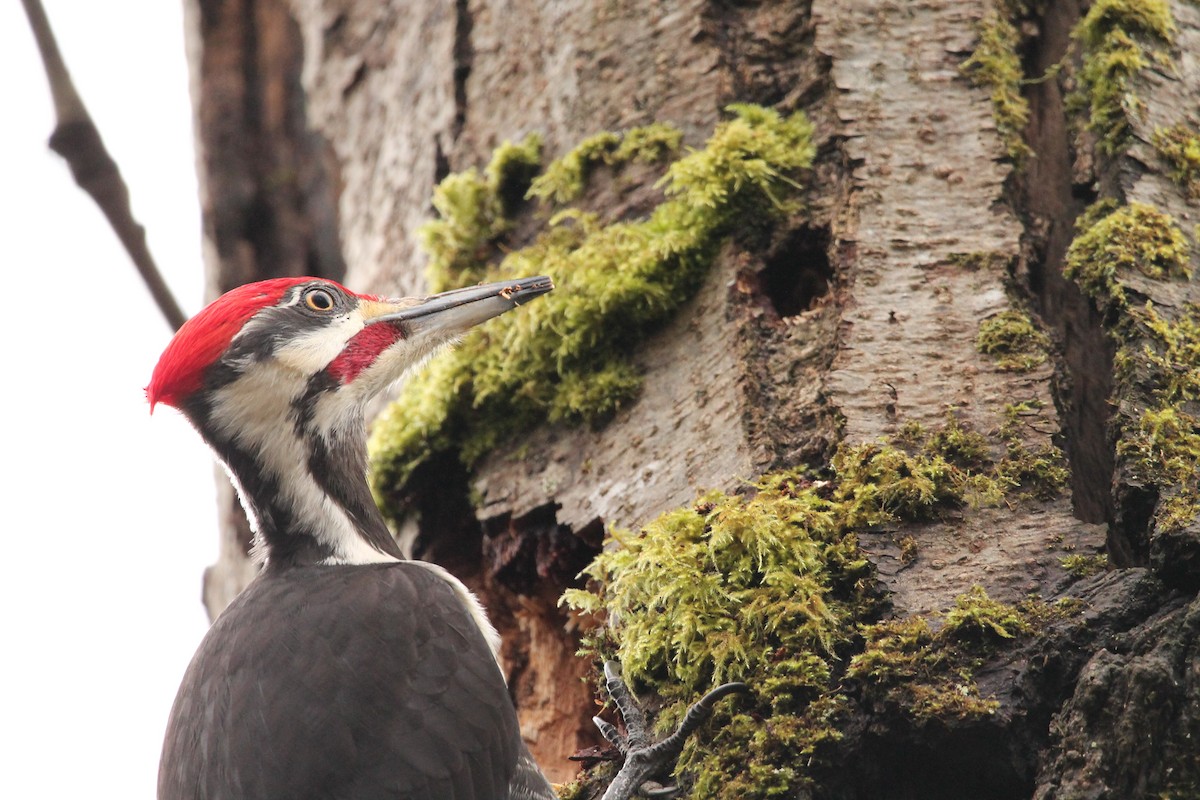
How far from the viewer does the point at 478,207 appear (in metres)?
3.71

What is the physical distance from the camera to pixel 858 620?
2441 millimetres

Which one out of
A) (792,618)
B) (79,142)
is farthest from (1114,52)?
(79,142)

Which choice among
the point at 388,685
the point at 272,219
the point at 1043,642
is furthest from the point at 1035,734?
the point at 272,219

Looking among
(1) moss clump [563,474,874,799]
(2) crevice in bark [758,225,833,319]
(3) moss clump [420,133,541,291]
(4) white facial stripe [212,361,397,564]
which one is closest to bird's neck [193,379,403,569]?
(4) white facial stripe [212,361,397,564]

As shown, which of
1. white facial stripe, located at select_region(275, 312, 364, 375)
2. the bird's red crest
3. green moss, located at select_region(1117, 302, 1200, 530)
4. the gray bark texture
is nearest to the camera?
the gray bark texture

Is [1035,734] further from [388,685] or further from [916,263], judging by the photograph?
[388,685]

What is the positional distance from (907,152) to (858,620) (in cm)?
128

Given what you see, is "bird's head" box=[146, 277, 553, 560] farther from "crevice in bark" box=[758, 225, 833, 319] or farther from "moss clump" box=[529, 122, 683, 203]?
"crevice in bark" box=[758, 225, 833, 319]

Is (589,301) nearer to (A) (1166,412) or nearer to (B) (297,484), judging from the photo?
(B) (297,484)

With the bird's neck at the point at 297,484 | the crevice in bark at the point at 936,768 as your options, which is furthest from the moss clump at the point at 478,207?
the crevice in bark at the point at 936,768

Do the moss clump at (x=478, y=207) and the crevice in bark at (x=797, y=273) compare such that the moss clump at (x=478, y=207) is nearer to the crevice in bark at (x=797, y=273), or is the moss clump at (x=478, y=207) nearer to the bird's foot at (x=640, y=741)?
the crevice in bark at (x=797, y=273)

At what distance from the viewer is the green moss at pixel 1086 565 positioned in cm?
235

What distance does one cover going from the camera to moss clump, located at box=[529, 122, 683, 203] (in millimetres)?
3350

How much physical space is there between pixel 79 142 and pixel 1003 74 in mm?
2846
